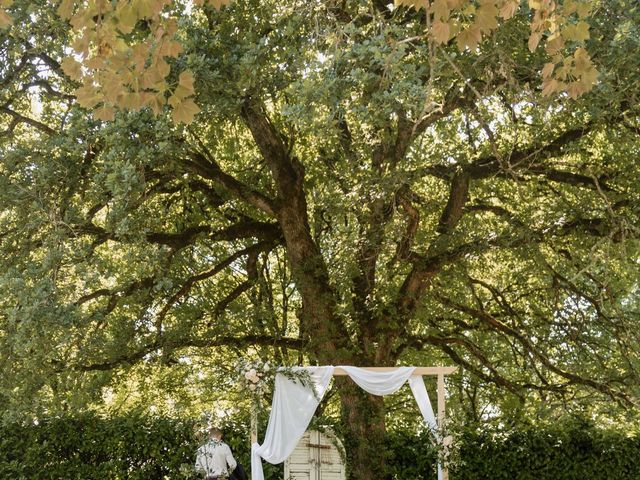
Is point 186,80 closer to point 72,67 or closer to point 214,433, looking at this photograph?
point 72,67

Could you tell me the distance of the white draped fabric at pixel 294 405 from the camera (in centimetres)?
1059

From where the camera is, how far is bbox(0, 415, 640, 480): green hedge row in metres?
11.6

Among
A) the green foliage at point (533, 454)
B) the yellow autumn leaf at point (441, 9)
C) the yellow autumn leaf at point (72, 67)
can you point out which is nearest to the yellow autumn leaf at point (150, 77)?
the yellow autumn leaf at point (72, 67)

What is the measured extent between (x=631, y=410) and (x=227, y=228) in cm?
654

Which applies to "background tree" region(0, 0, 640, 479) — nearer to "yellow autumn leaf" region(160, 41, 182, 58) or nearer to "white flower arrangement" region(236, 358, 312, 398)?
"white flower arrangement" region(236, 358, 312, 398)

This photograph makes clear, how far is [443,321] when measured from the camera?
1586 centimetres

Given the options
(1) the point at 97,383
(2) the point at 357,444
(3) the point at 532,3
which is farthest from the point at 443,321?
(3) the point at 532,3

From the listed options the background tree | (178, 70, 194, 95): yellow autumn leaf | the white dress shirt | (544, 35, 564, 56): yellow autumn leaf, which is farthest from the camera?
the white dress shirt

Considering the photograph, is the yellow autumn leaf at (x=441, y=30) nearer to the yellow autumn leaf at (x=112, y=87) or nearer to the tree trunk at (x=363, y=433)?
the yellow autumn leaf at (x=112, y=87)

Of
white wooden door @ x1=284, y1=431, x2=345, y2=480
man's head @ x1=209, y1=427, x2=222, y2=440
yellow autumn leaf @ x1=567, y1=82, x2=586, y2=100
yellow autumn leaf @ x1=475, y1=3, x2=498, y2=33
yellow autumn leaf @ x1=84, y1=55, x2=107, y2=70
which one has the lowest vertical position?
white wooden door @ x1=284, y1=431, x2=345, y2=480

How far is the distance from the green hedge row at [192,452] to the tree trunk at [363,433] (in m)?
0.21

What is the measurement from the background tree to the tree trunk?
0.09 ft

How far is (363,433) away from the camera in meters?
11.8

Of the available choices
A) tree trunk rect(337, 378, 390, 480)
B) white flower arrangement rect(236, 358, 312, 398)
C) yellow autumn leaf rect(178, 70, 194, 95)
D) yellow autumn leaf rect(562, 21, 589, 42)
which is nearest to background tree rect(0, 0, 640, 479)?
tree trunk rect(337, 378, 390, 480)
